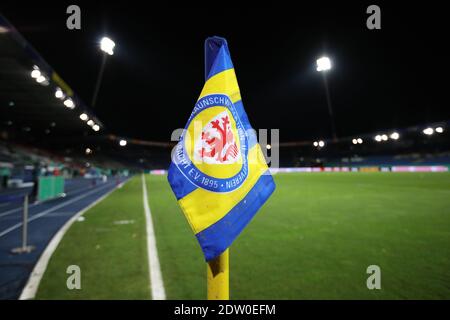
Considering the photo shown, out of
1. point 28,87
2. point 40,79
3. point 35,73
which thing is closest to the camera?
point 35,73

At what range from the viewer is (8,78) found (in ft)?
36.9

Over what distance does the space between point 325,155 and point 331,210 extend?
222ft

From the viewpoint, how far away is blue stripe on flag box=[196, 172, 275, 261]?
1.43m

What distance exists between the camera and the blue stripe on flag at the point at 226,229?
4.68 ft

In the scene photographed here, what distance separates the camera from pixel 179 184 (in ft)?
4.96

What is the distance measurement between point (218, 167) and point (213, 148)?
4.9 inches

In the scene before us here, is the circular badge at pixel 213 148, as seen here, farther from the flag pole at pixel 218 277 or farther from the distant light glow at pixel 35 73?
the distant light glow at pixel 35 73

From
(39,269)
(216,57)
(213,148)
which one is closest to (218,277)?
(213,148)

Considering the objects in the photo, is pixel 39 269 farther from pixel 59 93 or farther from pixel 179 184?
pixel 59 93

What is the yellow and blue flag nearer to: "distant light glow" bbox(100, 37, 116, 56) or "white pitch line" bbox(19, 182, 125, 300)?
"white pitch line" bbox(19, 182, 125, 300)

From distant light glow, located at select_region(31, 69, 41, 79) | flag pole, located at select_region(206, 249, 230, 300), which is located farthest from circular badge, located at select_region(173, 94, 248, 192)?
distant light glow, located at select_region(31, 69, 41, 79)

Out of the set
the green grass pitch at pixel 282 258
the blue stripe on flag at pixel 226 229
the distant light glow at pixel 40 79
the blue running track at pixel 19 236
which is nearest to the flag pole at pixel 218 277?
the blue stripe on flag at pixel 226 229

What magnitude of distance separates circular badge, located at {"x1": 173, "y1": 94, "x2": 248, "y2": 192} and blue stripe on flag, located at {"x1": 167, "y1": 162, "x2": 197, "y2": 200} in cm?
2
